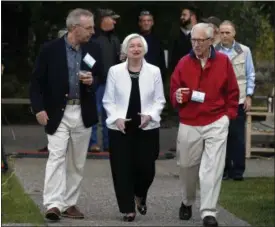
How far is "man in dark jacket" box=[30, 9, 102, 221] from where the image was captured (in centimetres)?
875

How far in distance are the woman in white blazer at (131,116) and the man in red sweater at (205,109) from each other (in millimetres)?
250

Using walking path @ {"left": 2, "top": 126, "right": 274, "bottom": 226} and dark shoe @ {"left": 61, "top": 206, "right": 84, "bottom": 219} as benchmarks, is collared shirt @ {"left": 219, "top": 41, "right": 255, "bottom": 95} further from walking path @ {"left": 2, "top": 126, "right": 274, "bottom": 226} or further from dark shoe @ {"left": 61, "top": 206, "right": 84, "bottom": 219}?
dark shoe @ {"left": 61, "top": 206, "right": 84, "bottom": 219}

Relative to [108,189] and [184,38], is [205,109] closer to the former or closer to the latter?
[108,189]

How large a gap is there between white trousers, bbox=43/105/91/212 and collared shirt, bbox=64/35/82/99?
13 centimetres

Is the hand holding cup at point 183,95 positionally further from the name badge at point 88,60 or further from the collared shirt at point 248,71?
the collared shirt at point 248,71

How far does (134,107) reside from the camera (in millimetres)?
9000

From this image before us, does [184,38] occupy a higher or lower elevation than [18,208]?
higher

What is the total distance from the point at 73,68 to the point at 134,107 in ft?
2.18

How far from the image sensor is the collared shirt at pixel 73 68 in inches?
346

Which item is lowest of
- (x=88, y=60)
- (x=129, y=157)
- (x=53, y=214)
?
(x=53, y=214)

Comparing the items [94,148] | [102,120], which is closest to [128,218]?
[94,148]

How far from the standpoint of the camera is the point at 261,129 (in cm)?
1402

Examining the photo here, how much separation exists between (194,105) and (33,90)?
1425 millimetres

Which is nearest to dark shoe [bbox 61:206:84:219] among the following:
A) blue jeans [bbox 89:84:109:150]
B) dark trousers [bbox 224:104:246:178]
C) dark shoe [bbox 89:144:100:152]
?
dark trousers [bbox 224:104:246:178]
